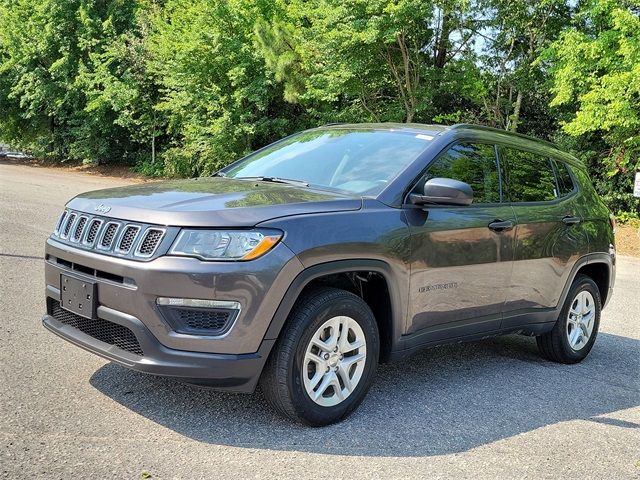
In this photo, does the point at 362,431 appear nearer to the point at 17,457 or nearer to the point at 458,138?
the point at 17,457

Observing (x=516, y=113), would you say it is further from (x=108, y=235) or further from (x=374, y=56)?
(x=108, y=235)

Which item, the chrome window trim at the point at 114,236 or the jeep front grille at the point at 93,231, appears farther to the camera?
the jeep front grille at the point at 93,231

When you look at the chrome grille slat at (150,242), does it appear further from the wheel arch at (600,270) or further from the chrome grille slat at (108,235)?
the wheel arch at (600,270)

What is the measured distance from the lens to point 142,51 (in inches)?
1209

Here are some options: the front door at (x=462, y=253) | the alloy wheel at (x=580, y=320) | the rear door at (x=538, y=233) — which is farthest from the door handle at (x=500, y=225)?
the alloy wheel at (x=580, y=320)

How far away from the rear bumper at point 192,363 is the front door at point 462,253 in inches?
46.6

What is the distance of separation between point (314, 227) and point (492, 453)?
62.2 inches

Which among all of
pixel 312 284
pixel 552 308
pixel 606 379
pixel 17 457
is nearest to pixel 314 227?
pixel 312 284

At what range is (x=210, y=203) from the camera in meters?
3.64

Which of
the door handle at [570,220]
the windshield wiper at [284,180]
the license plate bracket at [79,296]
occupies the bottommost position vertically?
the license plate bracket at [79,296]

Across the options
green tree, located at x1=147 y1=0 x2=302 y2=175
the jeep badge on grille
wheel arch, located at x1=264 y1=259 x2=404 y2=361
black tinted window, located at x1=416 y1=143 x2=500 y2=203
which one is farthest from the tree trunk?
the jeep badge on grille

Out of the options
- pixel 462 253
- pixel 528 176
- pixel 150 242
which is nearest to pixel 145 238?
pixel 150 242

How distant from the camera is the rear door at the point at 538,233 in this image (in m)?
4.94

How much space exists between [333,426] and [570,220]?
2793 millimetres
